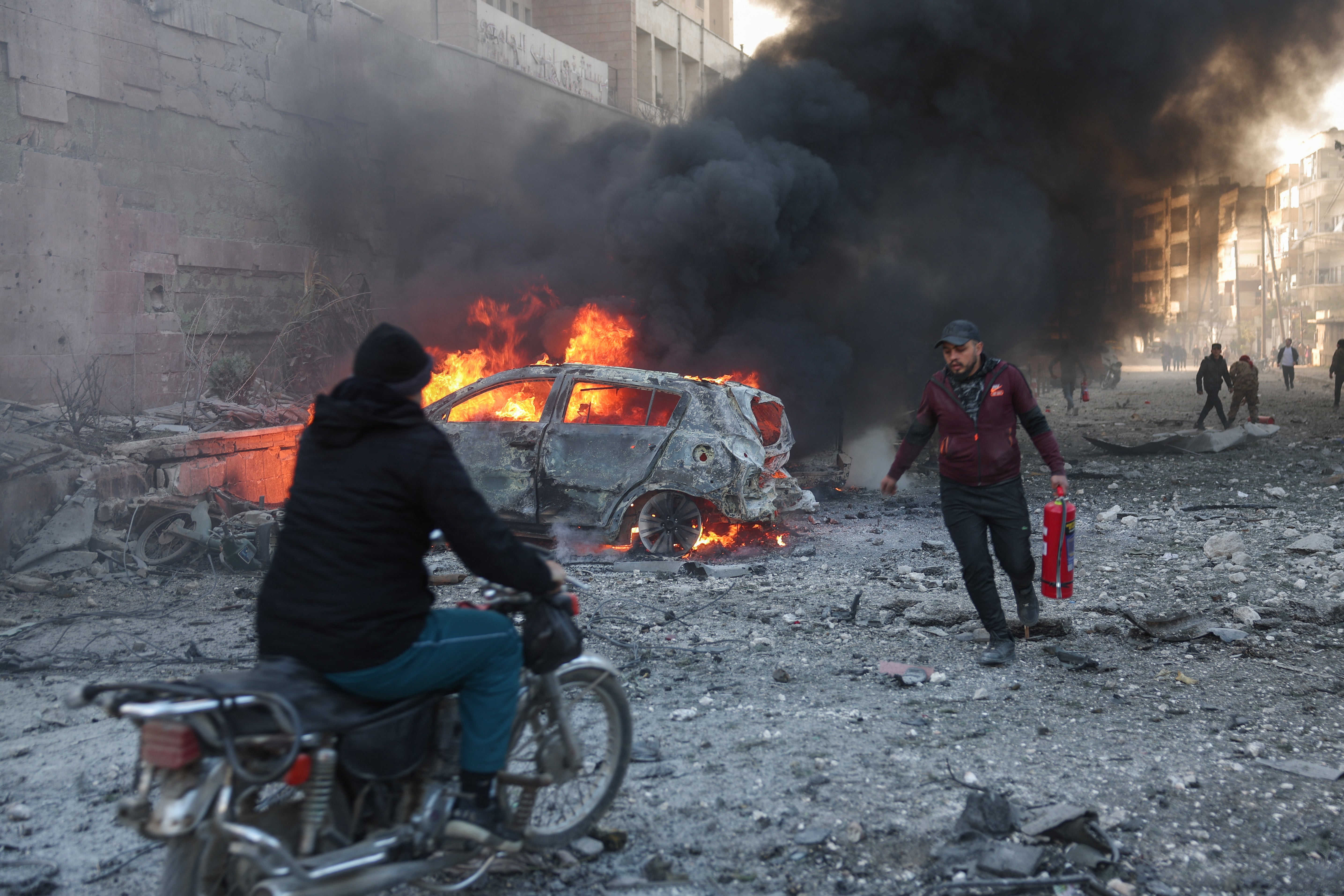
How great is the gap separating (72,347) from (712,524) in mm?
7241

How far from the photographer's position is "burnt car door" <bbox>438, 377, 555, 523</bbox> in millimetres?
7691

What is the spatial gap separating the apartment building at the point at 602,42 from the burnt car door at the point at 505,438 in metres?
10.1

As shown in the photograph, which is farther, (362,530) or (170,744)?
(362,530)

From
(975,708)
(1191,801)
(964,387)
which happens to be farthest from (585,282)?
(1191,801)

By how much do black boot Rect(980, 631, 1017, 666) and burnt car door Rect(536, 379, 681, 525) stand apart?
3.17 m

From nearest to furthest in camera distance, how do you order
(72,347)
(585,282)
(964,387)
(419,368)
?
(419,368) < (964,387) < (72,347) < (585,282)

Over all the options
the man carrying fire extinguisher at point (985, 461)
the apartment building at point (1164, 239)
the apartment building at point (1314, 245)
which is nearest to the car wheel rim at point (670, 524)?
the man carrying fire extinguisher at point (985, 461)

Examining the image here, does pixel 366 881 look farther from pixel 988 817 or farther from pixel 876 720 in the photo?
pixel 876 720

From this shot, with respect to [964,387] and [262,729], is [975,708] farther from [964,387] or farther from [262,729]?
[262,729]

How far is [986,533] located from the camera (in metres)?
5.10

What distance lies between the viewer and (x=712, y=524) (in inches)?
310

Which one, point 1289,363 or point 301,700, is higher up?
point 1289,363

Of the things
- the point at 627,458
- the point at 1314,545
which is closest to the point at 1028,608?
the point at 627,458

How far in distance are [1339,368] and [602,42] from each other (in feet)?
69.5
